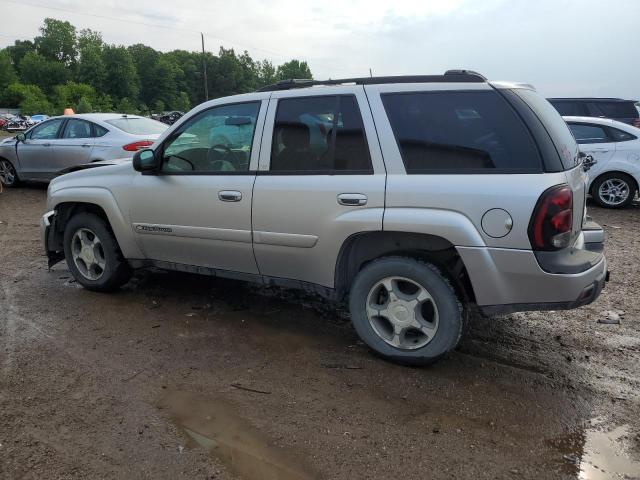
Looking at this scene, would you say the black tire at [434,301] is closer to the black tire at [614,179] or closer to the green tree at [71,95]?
the black tire at [614,179]

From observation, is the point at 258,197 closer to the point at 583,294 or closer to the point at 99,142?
the point at 583,294

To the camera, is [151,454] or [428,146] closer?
[151,454]

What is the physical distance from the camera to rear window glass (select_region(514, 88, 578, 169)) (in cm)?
328

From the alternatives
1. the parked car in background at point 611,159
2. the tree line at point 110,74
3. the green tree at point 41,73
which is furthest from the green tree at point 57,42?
the parked car in background at point 611,159

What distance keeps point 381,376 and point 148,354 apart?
5.49 feet

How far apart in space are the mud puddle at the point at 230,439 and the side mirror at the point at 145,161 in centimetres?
196

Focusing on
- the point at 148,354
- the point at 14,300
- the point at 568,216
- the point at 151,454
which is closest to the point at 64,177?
the point at 14,300

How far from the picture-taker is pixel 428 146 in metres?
3.39

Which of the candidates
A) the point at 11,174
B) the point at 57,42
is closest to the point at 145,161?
the point at 11,174

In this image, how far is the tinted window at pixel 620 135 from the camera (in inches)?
362

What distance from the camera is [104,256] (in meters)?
4.99

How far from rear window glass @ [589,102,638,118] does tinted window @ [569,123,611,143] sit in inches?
138

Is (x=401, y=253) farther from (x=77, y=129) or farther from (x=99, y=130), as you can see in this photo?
(x=77, y=129)

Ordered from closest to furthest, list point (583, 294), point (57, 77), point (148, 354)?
A: point (583, 294) < point (148, 354) < point (57, 77)
